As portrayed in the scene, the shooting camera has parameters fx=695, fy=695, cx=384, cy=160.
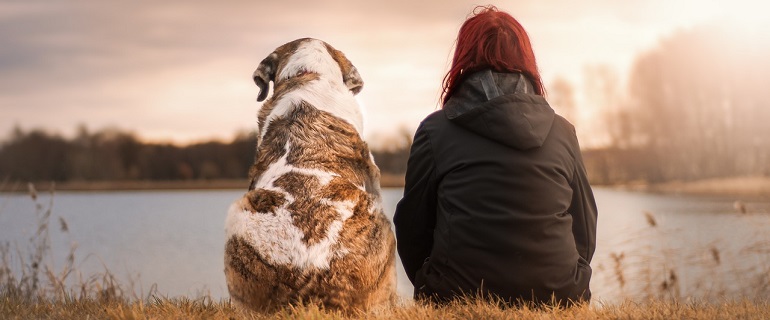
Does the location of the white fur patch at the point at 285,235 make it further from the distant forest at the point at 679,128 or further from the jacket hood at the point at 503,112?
the distant forest at the point at 679,128

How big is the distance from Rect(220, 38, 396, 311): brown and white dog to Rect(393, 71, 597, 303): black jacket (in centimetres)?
38

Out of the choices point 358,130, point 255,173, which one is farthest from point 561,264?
point 255,173

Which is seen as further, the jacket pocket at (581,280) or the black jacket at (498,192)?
the jacket pocket at (581,280)

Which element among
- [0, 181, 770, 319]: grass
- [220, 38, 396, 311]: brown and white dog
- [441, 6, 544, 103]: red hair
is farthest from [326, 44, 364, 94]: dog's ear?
[0, 181, 770, 319]: grass

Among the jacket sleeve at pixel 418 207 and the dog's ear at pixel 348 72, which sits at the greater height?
the dog's ear at pixel 348 72

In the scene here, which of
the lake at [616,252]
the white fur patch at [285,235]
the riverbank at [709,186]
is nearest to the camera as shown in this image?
the white fur patch at [285,235]

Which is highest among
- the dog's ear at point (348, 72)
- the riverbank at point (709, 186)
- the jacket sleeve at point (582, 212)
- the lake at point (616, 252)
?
the dog's ear at point (348, 72)

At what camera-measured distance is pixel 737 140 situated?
3391 centimetres

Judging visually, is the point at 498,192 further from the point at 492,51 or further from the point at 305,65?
the point at 305,65

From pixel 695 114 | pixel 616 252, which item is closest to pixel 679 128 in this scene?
pixel 695 114

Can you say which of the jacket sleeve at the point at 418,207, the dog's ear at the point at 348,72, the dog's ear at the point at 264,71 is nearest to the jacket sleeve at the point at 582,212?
the jacket sleeve at the point at 418,207

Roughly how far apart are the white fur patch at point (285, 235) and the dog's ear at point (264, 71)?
62.6 inches

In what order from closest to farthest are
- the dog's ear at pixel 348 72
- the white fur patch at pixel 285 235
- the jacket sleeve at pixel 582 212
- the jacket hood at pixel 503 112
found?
the white fur patch at pixel 285 235 → the jacket hood at pixel 503 112 → the jacket sleeve at pixel 582 212 → the dog's ear at pixel 348 72

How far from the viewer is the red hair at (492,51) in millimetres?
4453
